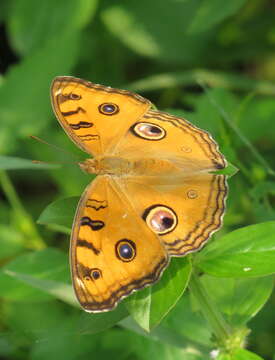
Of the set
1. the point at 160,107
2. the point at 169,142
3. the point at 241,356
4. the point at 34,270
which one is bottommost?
the point at 34,270

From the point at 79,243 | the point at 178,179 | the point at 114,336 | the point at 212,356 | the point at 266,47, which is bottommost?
the point at 114,336

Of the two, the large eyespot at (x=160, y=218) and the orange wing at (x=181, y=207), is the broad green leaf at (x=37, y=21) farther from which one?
the large eyespot at (x=160, y=218)

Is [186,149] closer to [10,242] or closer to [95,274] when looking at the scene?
[95,274]

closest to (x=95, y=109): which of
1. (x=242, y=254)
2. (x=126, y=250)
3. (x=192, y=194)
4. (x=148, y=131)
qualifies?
(x=148, y=131)

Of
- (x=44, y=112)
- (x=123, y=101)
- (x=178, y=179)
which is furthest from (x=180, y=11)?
(x=178, y=179)

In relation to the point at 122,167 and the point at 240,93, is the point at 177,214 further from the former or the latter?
the point at 240,93

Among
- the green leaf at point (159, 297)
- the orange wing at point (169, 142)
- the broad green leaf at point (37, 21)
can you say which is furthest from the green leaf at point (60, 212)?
the broad green leaf at point (37, 21)
